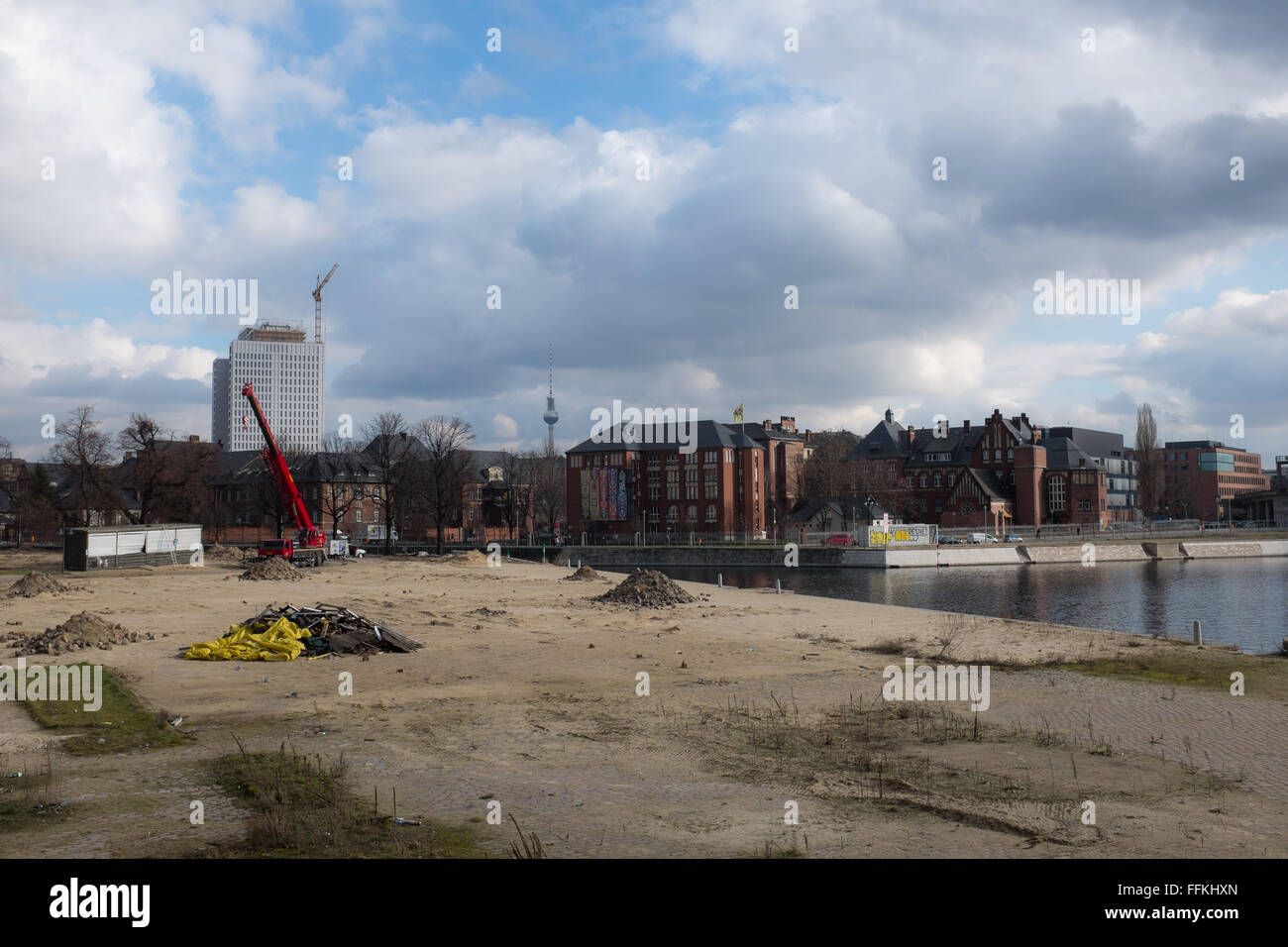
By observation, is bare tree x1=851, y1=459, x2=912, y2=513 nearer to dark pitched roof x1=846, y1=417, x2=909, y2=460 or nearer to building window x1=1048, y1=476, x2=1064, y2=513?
dark pitched roof x1=846, y1=417, x2=909, y2=460

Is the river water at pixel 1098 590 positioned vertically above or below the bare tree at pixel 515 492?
below

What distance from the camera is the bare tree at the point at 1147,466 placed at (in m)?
145

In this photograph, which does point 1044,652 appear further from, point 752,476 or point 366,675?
point 752,476

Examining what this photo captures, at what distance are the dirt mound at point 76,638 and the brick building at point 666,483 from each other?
314ft

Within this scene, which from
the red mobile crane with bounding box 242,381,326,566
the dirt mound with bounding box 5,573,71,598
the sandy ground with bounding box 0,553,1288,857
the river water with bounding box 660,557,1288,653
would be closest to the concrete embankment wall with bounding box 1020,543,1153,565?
the river water with bounding box 660,557,1288,653

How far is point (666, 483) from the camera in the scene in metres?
129

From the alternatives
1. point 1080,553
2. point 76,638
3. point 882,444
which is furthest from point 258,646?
point 882,444

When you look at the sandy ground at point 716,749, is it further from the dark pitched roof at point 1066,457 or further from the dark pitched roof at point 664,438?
the dark pitched roof at point 1066,457

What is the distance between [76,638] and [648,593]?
25.6 meters

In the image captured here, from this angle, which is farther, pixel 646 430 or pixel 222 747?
pixel 646 430

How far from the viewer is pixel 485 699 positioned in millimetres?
20828

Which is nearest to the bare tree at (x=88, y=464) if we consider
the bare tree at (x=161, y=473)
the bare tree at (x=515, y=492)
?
the bare tree at (x=161, y=473)

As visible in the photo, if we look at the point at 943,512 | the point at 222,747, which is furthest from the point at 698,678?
the point at 943,512
